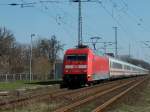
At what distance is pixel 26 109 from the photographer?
18.2 metres

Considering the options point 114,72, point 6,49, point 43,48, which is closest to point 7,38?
point 6,49

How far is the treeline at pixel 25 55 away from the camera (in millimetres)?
91356

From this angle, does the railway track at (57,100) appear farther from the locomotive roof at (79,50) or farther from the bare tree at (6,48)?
the bare tree at (6,48)

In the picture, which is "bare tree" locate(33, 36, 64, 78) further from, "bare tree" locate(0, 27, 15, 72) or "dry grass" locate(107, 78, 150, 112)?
"dry grass" locate(107, 78, 150, 112)

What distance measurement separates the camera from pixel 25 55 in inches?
4466

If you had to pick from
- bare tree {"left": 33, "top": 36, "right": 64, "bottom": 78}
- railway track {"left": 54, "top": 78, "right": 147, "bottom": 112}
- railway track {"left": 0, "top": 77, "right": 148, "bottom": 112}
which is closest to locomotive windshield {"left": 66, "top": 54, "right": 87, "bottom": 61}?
railway track {"left": 54, "top": 78, "right": 147, "bottom": 112}

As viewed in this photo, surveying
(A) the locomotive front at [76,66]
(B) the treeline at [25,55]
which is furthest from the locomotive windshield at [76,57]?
(B) the treeline at [25,55]

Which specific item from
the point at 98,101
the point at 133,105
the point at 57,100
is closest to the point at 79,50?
the point at 57,100

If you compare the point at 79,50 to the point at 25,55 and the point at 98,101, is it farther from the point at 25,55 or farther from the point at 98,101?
the point at 25,55

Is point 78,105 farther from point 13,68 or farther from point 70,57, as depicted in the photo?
point 13,68

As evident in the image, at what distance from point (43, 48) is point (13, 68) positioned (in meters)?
21.3

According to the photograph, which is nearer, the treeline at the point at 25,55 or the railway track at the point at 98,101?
the railway track at the point at 98,101

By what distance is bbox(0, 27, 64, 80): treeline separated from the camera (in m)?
91.4

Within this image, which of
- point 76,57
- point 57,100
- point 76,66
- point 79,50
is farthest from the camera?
point 79,50
